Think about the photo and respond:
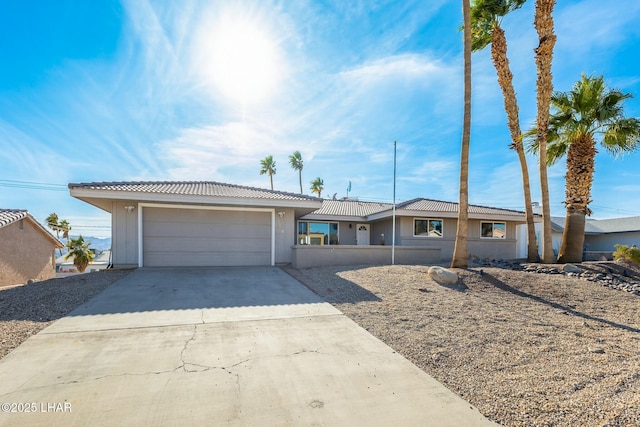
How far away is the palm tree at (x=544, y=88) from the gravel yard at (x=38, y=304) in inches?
599

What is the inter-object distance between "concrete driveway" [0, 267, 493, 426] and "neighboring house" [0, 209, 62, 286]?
1413cm

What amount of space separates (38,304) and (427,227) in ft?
51.7

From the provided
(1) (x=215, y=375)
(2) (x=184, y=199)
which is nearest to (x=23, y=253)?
(2) (x=184, y=199)

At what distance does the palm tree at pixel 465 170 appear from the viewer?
1015 cm

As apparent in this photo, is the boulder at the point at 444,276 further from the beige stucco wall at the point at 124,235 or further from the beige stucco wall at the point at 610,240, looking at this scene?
the beige stucco wall at the point at 610,240

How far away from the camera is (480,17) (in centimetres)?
1251

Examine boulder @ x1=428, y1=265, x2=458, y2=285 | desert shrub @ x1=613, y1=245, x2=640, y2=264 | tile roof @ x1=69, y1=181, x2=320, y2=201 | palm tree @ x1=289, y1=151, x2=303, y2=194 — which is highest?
palm tree @ x1=289, y1=151, x2=303, y2=194

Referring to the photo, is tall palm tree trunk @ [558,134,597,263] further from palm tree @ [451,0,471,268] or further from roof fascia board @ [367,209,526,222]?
palm tree @ [451,0,471,268]

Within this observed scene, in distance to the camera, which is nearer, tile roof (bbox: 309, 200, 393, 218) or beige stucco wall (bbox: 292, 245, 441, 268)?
beige stucco wall (bbox: 292, 245, 441, 268)

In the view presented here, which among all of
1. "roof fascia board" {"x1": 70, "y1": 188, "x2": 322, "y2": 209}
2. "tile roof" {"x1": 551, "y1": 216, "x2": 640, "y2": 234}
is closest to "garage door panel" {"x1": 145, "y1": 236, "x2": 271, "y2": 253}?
"roof fascia board" {"x1": 70, "y1": 188, "x2": 322, "y2": 209}

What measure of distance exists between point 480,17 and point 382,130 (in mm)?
5887

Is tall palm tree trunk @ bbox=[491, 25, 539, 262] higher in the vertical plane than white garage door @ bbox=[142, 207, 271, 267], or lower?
higher

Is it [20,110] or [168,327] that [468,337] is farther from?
[20,110]

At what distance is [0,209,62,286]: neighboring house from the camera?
1496 centimetres
